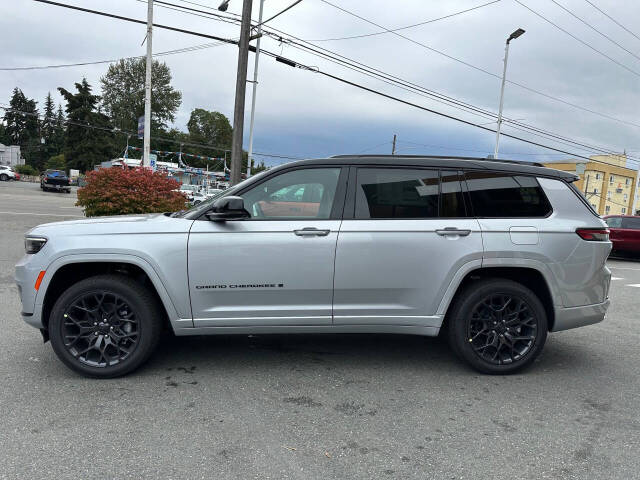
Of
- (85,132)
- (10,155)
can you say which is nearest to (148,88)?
(85,132)

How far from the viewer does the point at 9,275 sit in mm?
7547

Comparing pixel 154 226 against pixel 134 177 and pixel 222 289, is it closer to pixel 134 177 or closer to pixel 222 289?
pixel 222 289

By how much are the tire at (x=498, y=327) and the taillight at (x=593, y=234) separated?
0.67m

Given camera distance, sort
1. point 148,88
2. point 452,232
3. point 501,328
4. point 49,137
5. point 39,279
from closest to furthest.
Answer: point 39,279 → point 452,232 → point 501,328 → point 148,88 → point 49,137

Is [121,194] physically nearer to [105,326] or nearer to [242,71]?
[242,71]

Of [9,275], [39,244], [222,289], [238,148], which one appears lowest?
[9,275]

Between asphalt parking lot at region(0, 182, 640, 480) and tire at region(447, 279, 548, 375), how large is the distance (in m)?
0.17

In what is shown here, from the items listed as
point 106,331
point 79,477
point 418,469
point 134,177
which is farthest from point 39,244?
point 134,177

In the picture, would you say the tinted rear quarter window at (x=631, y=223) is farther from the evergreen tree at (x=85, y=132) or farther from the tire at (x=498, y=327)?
the evergreen tree at (x=85, y=132)

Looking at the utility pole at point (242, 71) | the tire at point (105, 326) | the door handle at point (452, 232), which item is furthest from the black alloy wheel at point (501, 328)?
the utility pole at point (242, 71)

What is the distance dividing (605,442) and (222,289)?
287cm

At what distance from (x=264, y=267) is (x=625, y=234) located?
1592 cm

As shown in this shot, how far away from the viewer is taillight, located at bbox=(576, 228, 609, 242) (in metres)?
4.00

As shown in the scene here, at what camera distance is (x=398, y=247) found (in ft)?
12.5
